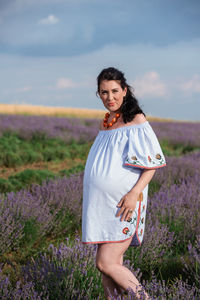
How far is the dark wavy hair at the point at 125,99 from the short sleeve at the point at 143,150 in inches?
4.1

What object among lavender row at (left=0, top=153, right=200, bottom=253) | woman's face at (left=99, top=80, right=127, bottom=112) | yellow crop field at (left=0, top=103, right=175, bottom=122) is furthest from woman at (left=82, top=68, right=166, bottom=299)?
yellow crop field at (left=0, top=103, right=175, bottom=122)

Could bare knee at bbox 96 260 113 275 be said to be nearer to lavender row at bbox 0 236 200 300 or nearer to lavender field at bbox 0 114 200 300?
lavender field at bbox 0 114 200 300

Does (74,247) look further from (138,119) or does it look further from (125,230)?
(138,119)

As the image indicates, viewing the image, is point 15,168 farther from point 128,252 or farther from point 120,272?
point 120,272

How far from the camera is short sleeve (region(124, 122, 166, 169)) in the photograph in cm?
174

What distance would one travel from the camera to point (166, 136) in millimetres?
12883

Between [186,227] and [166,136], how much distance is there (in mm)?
9953

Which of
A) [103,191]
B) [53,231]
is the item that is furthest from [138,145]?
[53,231]

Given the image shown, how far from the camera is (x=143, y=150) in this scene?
5.86ft

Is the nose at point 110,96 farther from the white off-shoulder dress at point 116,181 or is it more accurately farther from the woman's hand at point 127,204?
the woman's hand at point 127,204

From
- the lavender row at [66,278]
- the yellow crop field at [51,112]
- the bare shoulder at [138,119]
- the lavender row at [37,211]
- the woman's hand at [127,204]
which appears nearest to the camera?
the woman's hand at [127,204]

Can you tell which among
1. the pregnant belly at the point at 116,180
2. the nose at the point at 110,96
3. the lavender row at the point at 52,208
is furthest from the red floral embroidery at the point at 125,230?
the lavender row at the point at 52,208

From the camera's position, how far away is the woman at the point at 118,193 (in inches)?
68.2

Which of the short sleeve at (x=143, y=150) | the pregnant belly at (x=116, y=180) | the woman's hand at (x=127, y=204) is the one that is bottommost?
the woman's hand at (x=127, y=204)
